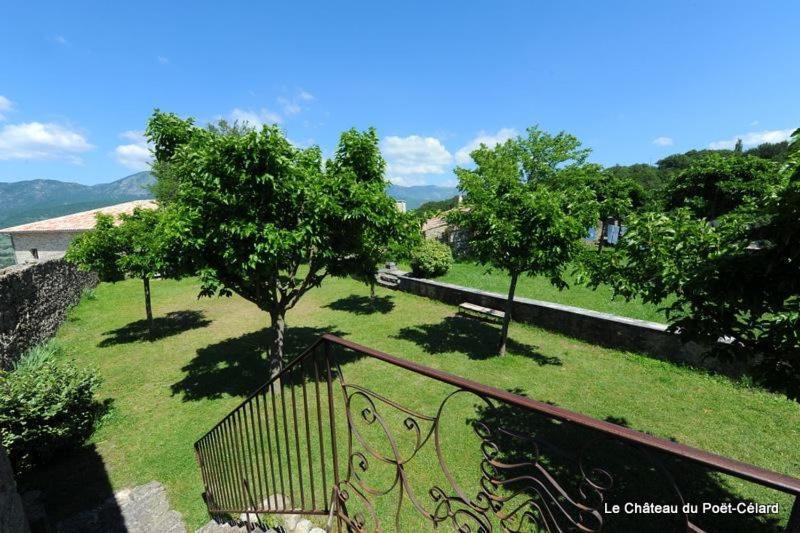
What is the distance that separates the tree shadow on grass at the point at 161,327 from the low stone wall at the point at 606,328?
998cm

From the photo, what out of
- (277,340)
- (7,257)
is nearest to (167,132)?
(277,340)

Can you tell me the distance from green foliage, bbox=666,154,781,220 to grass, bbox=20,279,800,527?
18.9 metres

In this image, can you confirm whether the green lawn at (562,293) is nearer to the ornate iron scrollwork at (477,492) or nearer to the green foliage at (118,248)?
the ornate iron scrollwork at (477,492)

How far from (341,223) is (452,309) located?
24.6 ft

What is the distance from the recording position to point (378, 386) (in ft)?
26.5

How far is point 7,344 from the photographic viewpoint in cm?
909

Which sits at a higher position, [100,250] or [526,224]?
[526,224]

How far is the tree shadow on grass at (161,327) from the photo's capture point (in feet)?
38.1

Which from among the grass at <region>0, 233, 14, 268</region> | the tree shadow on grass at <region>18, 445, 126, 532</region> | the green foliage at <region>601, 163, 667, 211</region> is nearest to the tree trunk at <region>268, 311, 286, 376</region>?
the tree shadow on grass at <region>18, 445, 126, 532</region>

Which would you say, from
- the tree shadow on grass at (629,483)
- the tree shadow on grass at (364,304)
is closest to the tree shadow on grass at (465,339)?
the tree shadow on grass at (364,304)

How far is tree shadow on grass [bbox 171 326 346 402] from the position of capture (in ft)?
27.2

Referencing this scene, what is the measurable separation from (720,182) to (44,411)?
3199 cm

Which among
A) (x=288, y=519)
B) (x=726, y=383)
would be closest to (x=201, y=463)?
(x=288, y=519)

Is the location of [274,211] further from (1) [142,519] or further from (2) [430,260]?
(2) [430,260]
